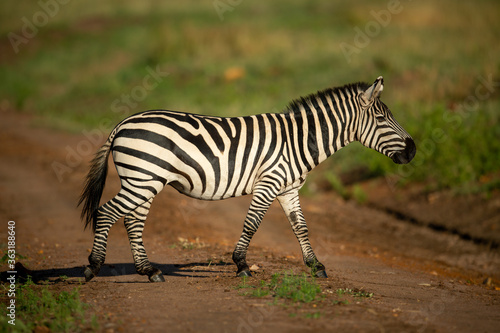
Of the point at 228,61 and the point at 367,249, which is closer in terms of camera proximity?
the point at 367,249

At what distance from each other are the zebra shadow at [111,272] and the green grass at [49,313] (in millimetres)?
767

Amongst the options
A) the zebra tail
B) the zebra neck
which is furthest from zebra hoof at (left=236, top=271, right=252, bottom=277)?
the zebra tail

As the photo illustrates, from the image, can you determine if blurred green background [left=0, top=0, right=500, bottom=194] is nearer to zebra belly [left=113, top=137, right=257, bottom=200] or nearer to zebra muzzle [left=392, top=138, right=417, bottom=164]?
zebra muzzle [left=392, top=138, right=417, bottom=164]

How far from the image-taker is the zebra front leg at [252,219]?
591 cm

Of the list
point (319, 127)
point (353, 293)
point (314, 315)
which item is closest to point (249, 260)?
point (353, 293)

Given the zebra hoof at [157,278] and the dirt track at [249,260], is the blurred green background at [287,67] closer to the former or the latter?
the dirt track at [249,260]

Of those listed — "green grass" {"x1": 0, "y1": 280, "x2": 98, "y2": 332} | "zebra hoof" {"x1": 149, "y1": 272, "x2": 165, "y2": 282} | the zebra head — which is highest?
the zebra head

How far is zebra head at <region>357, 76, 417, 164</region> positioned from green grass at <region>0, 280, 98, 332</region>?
3.57 meters

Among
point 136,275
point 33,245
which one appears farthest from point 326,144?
point 33,245

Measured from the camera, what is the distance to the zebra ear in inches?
239

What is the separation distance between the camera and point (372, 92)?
6.12 meters

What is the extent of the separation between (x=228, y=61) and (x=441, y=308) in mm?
17850

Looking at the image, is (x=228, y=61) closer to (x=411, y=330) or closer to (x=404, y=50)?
(x=404, y=50)

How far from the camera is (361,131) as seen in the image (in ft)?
20.6
